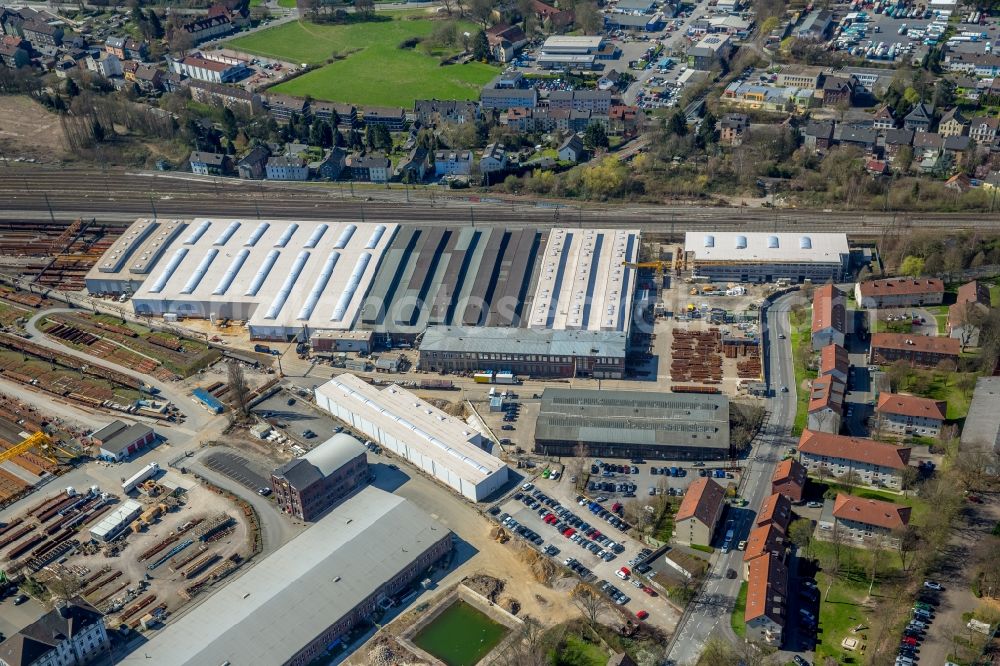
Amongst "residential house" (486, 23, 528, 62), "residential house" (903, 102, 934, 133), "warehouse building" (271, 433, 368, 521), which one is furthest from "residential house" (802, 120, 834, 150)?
"warehouse building" (271, 433, 368, 521)

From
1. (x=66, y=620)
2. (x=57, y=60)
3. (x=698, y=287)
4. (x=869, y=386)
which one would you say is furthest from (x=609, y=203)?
(x=57, y=60)

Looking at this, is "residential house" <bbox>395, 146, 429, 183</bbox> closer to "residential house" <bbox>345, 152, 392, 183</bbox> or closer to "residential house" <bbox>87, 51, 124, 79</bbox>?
"residential house" <bbox>345, 152, 392, 183</bbox>

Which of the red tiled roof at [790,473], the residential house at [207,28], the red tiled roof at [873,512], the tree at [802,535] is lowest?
the tree at [802,535]

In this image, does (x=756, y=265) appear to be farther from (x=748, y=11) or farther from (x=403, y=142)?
(x=748, y=11)

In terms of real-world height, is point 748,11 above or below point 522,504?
above

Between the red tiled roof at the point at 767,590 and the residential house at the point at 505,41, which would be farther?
the residential house at the point at 505,41

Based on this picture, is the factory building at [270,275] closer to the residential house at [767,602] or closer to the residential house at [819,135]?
the residential house at [767,602]

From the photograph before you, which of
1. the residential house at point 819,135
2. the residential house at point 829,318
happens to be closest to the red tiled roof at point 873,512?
the residential house at point 829,318
